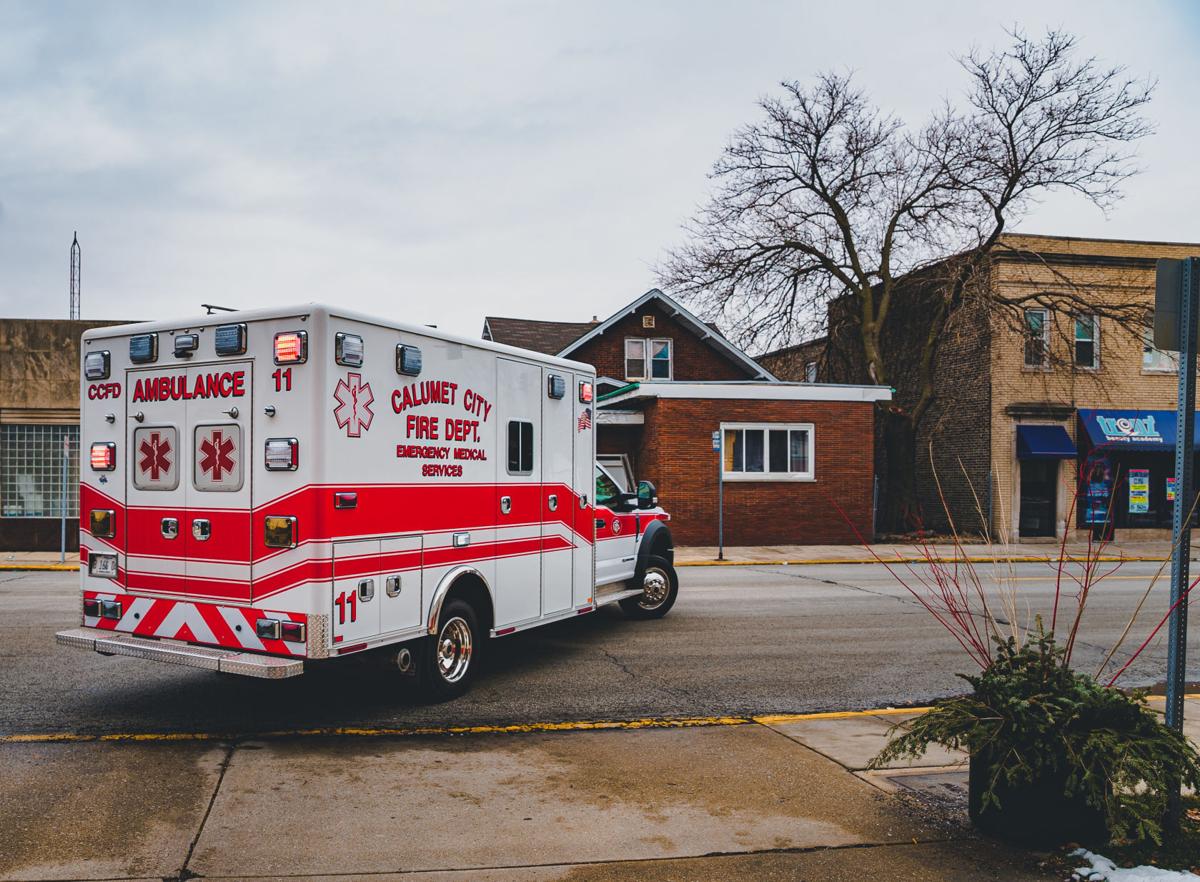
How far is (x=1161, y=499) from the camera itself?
27922 millimetres

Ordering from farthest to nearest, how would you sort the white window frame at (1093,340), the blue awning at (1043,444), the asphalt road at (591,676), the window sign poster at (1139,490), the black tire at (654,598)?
the window sign poster at (1139,490) → the white window frame at (1093,340) → the blue awning at (1043,444) → the black tire at (654,598) → the asphalt road at (591,676)

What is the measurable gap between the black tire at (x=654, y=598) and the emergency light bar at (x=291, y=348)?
618 centimetres

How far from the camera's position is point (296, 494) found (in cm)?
647

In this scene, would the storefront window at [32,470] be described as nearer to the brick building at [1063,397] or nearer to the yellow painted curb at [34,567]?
the yellow painted curb at [34,567]

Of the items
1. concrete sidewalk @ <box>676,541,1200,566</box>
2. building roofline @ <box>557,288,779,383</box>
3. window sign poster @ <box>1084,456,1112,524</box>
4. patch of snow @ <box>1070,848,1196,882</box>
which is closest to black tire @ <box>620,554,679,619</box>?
concrete sidewalk @ <box>676,541,1200,566</box>

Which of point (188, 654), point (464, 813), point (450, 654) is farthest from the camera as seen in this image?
point (450, 654)

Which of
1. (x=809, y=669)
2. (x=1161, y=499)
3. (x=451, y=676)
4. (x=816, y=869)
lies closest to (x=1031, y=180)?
(x=1161, y=499)

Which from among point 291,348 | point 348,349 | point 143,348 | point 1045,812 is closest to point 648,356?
point 143,348

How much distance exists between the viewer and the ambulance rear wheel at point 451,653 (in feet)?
24.7

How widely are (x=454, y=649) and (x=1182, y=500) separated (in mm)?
5311

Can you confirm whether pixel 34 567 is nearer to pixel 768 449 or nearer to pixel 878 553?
pixel 768 449

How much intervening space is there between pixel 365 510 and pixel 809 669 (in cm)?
482

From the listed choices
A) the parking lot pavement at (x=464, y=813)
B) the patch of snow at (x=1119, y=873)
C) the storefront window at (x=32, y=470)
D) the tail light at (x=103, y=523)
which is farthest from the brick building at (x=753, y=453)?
the patch of snow at (x=1119, y=873)

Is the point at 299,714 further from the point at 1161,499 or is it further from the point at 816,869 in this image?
the point at 1161,499
